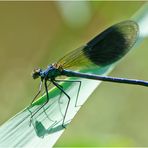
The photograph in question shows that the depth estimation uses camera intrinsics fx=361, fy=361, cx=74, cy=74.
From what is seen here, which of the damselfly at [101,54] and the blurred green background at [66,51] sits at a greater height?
the damselfly at [101,54]

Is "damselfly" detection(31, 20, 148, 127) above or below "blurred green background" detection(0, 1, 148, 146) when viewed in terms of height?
above

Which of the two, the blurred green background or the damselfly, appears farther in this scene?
the blurred green background

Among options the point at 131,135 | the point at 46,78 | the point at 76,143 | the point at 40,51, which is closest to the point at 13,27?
the point at 40,51

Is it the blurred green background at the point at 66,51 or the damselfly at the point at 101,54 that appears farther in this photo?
the blurred green background at the point at 66,51

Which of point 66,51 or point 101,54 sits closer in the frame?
point 101,54
